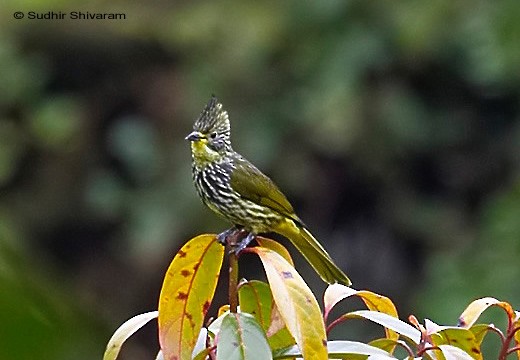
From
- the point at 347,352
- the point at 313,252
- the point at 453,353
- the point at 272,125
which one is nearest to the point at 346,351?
the point at 347,352

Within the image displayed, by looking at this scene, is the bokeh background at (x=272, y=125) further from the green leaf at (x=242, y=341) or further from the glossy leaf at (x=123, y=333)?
the green leaf at (x=242, y=341)

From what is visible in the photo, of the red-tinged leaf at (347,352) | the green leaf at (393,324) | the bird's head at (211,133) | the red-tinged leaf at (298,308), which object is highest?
the bird's head at (211,133)

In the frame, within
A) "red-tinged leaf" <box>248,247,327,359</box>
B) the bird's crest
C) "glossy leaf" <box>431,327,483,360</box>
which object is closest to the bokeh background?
the bird's crest

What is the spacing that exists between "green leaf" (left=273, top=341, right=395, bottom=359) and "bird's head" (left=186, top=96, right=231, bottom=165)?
2.94 feet

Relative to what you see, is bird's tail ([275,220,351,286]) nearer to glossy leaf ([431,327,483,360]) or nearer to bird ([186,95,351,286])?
bird ([186,95,351,286])

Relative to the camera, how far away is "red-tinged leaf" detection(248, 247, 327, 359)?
1229mm

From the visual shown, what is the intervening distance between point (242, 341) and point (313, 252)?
41.1 inches

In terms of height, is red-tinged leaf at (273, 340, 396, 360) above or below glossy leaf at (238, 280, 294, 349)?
below

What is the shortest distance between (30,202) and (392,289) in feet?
6.86

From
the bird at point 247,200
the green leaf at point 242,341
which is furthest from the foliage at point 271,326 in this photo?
the bird at point 247,200

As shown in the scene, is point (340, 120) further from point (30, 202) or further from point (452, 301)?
point (30, 202)

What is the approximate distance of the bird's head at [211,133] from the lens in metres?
2.27

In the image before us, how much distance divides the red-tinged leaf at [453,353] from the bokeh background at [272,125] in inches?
162

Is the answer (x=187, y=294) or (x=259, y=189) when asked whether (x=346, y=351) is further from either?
(x=259, y=189)
